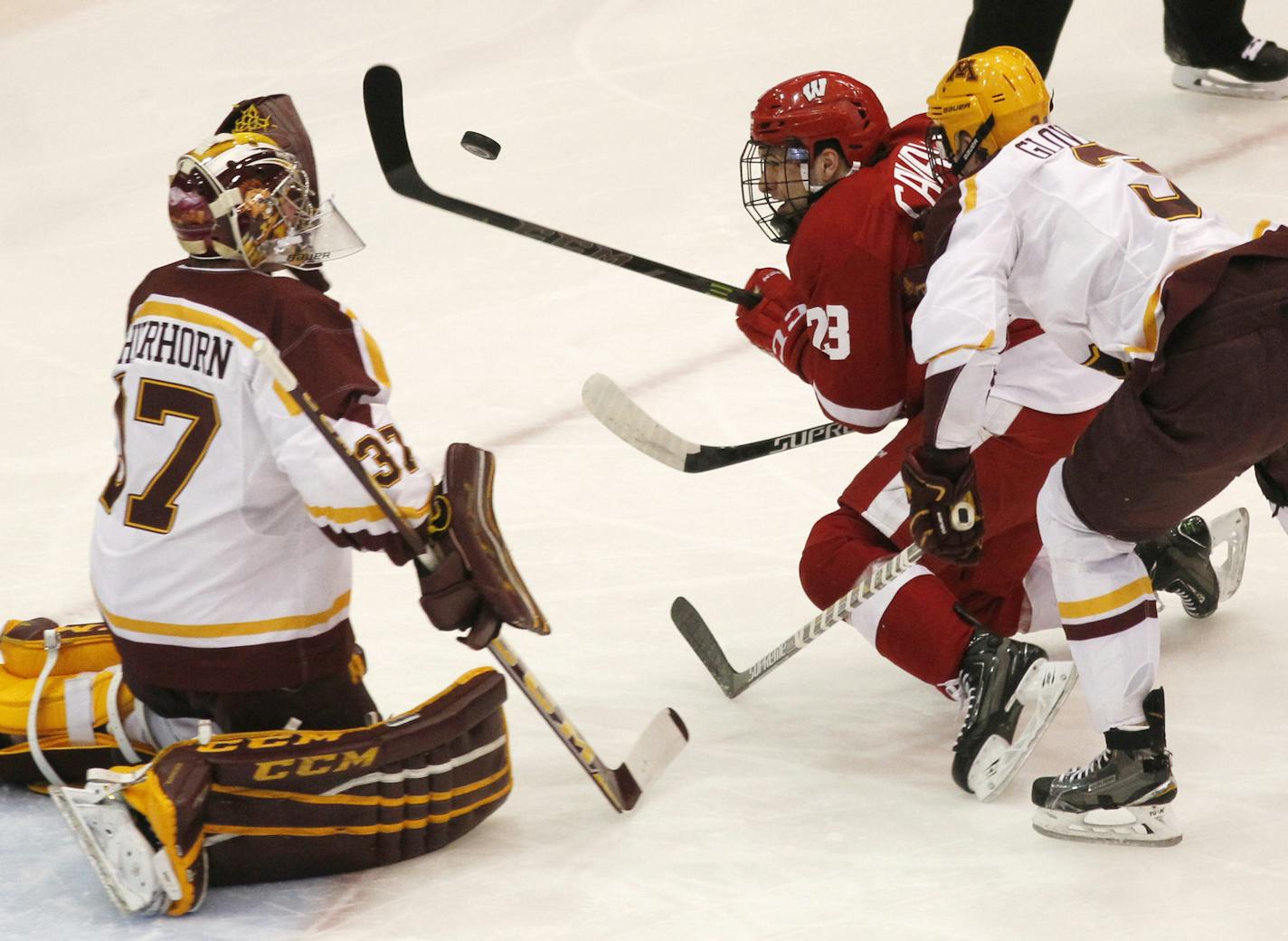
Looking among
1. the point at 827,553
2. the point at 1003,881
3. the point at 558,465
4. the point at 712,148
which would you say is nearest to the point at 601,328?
the point at 558,465

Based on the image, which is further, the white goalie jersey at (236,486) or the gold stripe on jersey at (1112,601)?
the gold stripe on jersey at (1112,601)

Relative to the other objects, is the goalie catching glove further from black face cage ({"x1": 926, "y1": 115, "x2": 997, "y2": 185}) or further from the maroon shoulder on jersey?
black face cage ({"x1": 926, "y1": 115, "x2": 997, "y2": 185})

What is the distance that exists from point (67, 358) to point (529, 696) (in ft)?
8.11

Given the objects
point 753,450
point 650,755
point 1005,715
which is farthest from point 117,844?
point 753,450

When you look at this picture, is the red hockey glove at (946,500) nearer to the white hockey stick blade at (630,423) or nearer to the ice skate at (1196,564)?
the ice skate at (1196,564)

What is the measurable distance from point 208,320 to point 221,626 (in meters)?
0.41

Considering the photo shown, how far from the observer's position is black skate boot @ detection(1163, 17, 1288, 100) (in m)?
5.64

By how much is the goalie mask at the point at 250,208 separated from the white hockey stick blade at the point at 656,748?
0.82m

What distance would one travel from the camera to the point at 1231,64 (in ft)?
18.7

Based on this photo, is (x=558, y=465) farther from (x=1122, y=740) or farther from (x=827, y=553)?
(x=1122, y=740)

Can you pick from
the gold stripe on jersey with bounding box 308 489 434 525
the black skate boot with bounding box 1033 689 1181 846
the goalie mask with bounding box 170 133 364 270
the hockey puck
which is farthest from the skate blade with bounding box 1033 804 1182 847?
the hockey puck

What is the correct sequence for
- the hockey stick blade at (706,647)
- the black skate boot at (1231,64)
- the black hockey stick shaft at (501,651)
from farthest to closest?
1. the black skate boot at (1231,64)
2. the hockey stick blade at (706,647)
3. the black hockey stick shaft at (501,651)

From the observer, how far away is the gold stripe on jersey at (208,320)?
212cm

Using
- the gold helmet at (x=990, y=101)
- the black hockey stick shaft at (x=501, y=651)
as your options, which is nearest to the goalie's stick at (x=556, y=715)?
the black hockey stick shaft at (x=501, y=651)
